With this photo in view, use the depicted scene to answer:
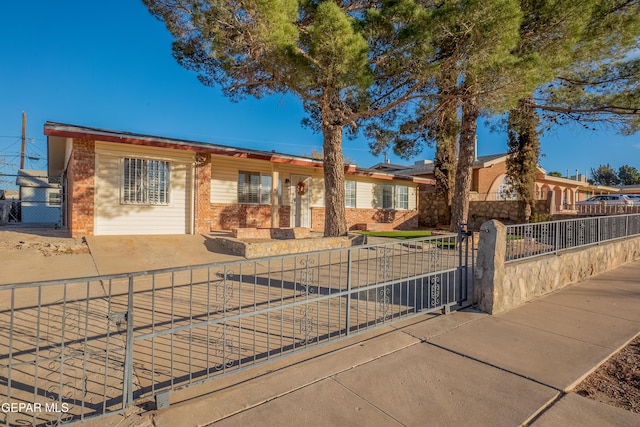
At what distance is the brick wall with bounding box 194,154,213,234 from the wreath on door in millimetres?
4323

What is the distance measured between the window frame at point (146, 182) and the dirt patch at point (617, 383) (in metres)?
11.4

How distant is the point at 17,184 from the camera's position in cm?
2022

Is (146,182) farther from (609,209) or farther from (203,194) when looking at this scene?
(609,209)

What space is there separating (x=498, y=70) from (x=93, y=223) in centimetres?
1223

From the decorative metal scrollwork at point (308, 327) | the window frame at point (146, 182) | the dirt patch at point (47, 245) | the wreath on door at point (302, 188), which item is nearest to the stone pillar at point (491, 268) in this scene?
the decorative metal scrollwork at point (308, 327)

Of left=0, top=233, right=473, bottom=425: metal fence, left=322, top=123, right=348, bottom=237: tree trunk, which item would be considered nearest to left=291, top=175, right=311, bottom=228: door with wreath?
left=322, top=123, right=348, bottom=237: tree trunk

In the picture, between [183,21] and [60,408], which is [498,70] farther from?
[60,408]

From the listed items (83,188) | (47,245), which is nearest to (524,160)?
(83,188)

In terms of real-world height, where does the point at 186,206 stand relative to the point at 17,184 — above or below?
below

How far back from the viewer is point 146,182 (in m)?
11.1

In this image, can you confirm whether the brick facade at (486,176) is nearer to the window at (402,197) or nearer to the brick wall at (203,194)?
the window at (402,197)

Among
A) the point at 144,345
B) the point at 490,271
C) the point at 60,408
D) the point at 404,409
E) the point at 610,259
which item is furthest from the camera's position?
the point at 610,259

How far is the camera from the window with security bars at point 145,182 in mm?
10734

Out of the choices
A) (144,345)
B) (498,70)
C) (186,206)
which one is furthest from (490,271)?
(186,206)
